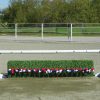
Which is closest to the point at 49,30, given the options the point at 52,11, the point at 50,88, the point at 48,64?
the point at 52,11

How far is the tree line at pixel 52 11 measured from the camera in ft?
158

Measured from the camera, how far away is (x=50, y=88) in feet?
30.6

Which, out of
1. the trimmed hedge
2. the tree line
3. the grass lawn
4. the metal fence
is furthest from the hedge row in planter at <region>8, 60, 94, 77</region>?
the tree line

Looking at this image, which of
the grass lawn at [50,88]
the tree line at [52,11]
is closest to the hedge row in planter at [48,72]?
the grass lawn at [50,88]

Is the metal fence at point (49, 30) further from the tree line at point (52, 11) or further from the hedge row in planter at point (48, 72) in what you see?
the hedge row in planter at point (48, 72)

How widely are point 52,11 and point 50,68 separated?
38.7 metres

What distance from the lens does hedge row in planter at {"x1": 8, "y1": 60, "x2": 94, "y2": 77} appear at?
1070 cm

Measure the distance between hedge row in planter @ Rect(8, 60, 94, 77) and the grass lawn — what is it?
0.24 meters

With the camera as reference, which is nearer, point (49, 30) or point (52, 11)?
point (49, 30)

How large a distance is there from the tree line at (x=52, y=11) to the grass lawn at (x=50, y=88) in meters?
37.4

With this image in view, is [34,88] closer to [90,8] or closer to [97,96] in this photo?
[97,96]

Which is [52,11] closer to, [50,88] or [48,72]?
[48,72]

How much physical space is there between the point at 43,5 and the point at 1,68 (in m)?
38.6

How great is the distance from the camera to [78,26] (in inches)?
1489
